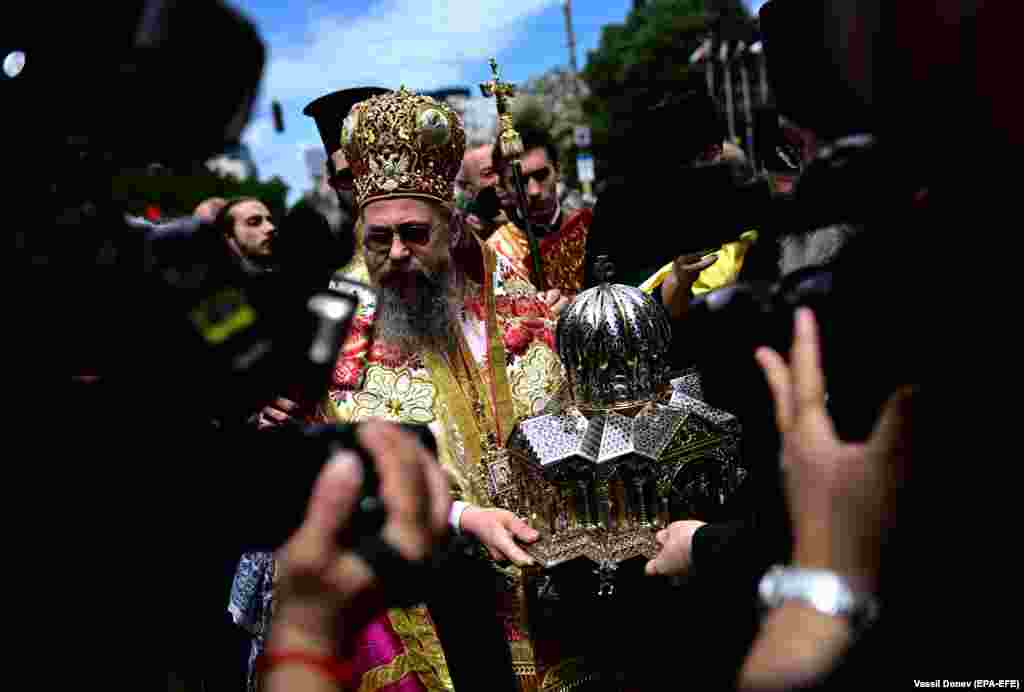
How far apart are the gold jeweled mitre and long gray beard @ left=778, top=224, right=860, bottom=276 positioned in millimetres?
2079

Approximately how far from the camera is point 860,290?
4.19 ft

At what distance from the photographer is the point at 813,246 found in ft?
4.50

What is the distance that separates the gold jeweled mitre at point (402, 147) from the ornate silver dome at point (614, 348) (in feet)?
3.14

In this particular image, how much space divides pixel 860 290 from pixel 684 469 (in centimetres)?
123

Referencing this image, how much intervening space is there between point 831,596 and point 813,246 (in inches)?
20.9

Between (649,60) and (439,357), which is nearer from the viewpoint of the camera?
(439,357)

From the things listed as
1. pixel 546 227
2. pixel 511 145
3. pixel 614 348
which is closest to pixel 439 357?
pixel 614 348

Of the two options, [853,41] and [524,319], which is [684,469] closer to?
[524,319]

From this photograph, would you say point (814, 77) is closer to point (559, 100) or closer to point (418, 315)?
point (418, 315)

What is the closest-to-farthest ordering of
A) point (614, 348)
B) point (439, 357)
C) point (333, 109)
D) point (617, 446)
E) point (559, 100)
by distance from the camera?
point (617, 446), point (614, 348), point (439, 357), point (333, 109), point (559, 100)

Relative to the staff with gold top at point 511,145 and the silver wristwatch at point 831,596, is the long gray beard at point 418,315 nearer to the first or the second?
the staff with gold top at point 511,145

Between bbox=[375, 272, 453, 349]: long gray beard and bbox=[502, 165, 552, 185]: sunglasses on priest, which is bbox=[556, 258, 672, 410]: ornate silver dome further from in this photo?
bbox=[502, 165, 552, 185]: sunglasses on priest

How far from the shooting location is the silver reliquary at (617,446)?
2.36 metres

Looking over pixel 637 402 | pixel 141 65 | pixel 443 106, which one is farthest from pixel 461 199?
pixel 141 65
